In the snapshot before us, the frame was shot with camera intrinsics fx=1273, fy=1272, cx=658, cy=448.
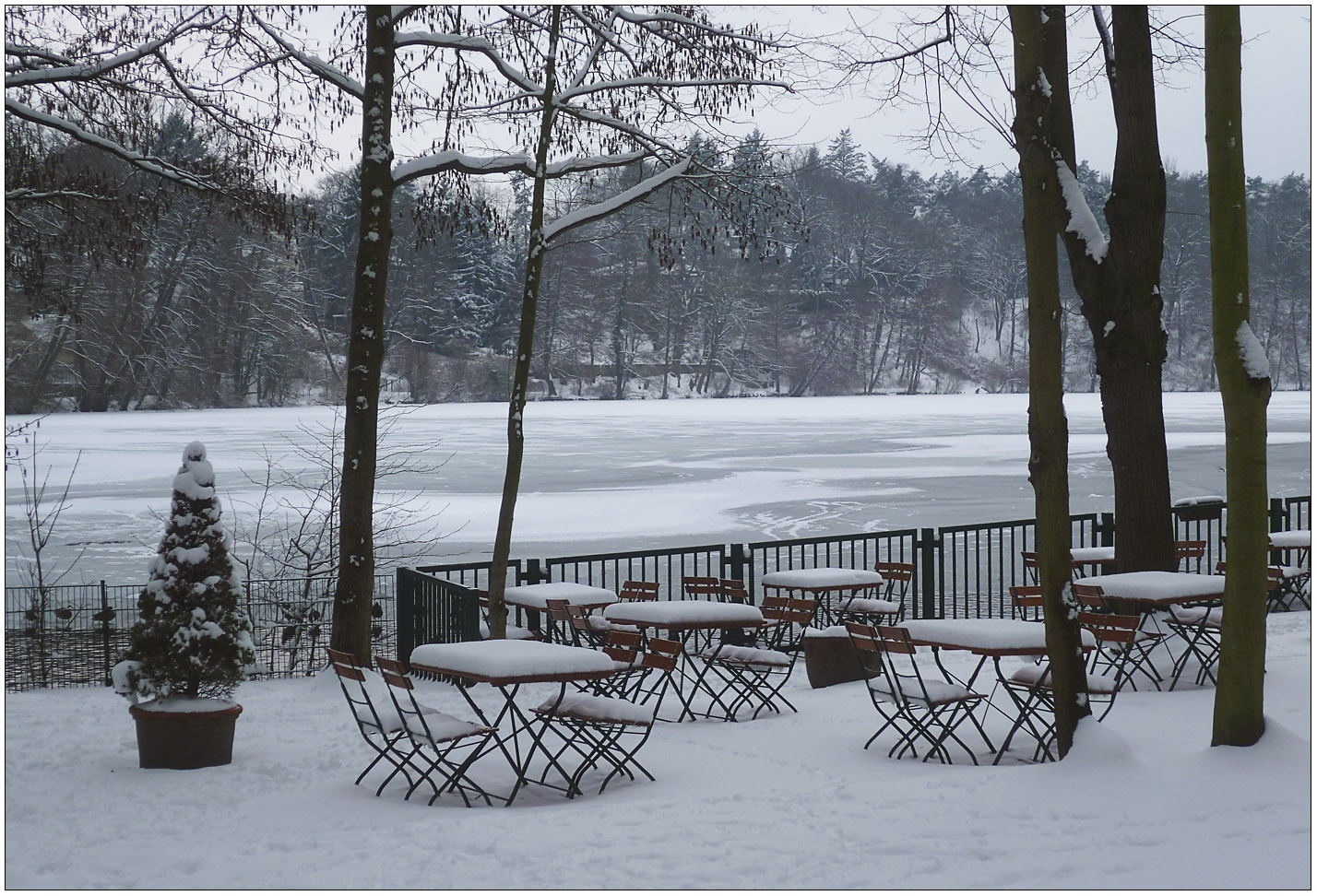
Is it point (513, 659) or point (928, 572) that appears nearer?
point (513, 659)

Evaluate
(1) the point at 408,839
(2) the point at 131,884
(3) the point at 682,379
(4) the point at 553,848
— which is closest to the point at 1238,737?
(4) the point at 553,848

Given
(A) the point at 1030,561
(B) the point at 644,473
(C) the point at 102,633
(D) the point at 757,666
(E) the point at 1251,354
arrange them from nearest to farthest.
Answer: (E) the point at 1251,354, (D) the point at 757,666, (C) the point at 102,633, (A) the point at 1030,561, (B) the point at 644,473

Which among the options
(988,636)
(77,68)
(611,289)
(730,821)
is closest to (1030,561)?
(988,636)

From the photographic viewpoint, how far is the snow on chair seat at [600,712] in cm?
650

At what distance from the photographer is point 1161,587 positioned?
877 cm

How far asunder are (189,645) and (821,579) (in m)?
5.46

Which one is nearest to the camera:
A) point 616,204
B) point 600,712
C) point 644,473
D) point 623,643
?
point 600,712

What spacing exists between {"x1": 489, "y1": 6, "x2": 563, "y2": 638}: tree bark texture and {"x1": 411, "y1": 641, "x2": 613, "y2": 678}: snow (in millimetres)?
3556

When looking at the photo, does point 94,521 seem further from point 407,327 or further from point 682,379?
point 682,379

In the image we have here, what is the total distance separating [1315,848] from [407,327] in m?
47.2

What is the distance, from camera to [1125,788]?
18.8ft

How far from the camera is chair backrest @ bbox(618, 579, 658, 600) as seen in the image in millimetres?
10914

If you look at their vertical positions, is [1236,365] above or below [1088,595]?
above

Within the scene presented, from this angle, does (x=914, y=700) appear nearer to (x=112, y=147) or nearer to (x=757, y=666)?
(x=757, y=666)
